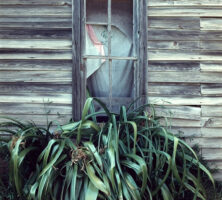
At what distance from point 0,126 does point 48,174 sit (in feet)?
3.31

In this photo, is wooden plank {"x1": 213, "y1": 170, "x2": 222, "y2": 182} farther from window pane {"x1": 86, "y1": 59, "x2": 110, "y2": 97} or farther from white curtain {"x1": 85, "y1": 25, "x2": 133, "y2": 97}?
window pane {"x1": 86, "y1": 59, "x2": 110, "y2": 97}

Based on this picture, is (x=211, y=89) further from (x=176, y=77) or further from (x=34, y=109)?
(x=34, y=109)

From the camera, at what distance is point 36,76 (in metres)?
3.40

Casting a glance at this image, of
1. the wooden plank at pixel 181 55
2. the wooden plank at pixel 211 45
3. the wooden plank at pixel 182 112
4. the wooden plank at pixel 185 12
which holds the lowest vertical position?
the wooden plank at pixel 182 112

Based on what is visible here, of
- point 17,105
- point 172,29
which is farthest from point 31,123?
point 172,29

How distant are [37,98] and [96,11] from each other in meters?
1.12

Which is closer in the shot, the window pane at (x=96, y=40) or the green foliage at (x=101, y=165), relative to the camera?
the green foliage at (x=101, y=165)

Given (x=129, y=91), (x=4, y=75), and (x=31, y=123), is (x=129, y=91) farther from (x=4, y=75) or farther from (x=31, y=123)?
(x=4, y=75)

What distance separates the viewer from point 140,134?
9.69 feet

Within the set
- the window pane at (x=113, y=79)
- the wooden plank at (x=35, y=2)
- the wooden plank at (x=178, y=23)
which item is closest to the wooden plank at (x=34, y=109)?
the window pane at (x=113, y=79)

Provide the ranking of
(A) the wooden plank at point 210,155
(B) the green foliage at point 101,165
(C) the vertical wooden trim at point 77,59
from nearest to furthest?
(B) the green foliage at point 101,165, (C) the vertical wooden trim at point 77,59, (A) the wooden plank at point 210,155

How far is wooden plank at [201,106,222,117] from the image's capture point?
11.3ft

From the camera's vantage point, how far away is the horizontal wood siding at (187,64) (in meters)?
3.40

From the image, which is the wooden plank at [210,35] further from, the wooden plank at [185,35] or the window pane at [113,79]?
the window pane at [113,79]
